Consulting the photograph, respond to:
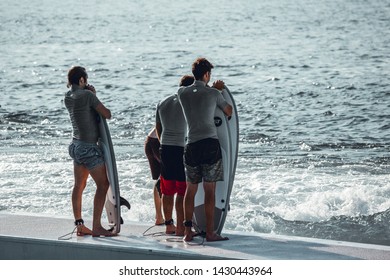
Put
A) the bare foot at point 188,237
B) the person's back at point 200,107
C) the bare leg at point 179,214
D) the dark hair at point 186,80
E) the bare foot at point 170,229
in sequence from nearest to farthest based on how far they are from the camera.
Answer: the person's back at point 200,107, the bare foot at point 188,237, the dark hair at point 186,80, the bare leg at point 179,214, the bare foot at point 170,229

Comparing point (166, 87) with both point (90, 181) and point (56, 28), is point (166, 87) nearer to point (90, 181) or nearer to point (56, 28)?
point (90, 181)

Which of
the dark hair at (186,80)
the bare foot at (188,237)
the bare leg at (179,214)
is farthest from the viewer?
the bare leg at (179,214)

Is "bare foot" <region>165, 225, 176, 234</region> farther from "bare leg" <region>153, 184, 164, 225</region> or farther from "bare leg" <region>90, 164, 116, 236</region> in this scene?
"bare leg" <region>90, 164, 116, 236</region>

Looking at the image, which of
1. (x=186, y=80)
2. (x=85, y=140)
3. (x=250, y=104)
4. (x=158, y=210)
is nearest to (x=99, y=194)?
(x=85, y=140)

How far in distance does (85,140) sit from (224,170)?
139 centimetres

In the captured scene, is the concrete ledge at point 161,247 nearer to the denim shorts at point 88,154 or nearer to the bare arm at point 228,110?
the denim shorts at point 88,154

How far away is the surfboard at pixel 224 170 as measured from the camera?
9.30 metres

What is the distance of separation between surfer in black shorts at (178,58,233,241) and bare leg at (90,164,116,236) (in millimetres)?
854

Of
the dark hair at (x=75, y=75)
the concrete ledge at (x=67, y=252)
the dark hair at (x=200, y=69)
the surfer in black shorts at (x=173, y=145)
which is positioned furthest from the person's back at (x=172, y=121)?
the concrete ledge at (x=67, y=252)

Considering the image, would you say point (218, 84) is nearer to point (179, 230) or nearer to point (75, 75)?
point (75, 75)

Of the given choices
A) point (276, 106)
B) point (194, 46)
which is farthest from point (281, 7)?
point (276, 106)

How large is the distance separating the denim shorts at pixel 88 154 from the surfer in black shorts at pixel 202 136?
0.88 metres

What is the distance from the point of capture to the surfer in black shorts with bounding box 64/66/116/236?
8.96m

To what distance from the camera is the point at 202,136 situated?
8.76 m
